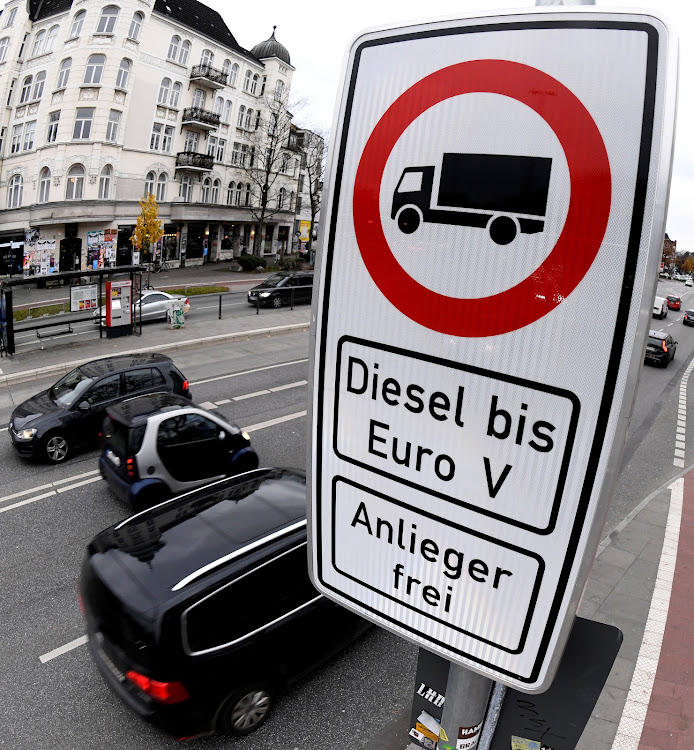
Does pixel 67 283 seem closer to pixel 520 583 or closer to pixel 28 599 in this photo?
pixel 28 599

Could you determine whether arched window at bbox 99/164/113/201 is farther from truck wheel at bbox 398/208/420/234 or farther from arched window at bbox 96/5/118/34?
truck wheel at bbox 398/208/420/234

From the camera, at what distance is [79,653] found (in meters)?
6.06

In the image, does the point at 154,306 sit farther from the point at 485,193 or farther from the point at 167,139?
the point at 167,139

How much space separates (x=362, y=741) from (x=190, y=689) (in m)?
1.63

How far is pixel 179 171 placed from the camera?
132 ft

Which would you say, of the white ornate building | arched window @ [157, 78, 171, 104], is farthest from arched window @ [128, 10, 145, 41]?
arched window @ [157, 78, 171, 104]

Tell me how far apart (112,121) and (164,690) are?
36669 millimetres

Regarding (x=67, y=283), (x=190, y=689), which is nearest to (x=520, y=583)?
(x=190, y=689)

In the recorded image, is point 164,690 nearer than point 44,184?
Yes

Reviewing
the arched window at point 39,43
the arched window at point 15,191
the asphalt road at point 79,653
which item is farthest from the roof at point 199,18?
the asphalt road at point 79,653

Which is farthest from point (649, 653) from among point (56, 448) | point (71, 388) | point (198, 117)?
point (198, 117)

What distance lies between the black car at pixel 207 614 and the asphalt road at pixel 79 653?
30 cm

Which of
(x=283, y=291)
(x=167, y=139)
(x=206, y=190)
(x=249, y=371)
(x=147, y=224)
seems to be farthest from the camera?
(x=206, y=190)

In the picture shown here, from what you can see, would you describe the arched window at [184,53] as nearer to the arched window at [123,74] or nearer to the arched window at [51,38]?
the arched window at [123,74]
